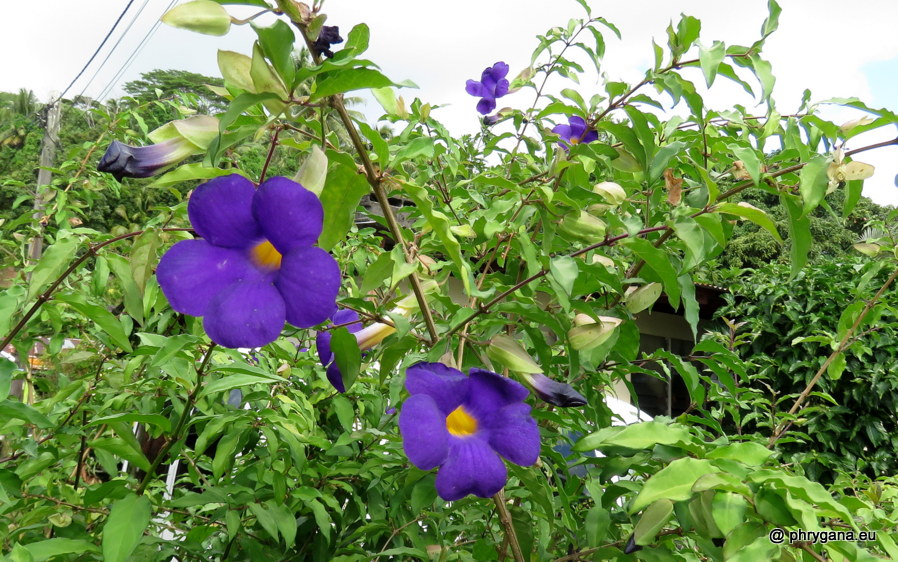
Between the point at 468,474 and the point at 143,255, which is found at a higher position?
→ the point at 143,255

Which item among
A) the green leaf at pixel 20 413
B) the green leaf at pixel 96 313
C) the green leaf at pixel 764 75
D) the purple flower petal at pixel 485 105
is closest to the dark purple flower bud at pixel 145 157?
the green leaf at pixel 96 313

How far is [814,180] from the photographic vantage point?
0.74m

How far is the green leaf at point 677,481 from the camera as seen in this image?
24.1 inches

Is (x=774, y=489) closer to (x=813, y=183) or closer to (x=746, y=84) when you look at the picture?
(x=813, y=183)

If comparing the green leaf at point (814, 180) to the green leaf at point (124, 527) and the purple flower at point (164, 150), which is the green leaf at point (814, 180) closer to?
the purple flower at point (164, 150)

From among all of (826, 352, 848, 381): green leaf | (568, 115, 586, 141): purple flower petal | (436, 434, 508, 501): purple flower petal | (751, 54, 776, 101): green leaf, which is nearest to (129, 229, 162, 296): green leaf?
(436, 434, 508, 501): purple flower petal

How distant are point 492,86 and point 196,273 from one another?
50.0 inches

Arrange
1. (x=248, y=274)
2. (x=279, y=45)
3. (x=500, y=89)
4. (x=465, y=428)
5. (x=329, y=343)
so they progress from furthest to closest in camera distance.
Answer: (x=500, y=89) → (x=329, y=343) → (x=465, y=428) → (x=248, y=274) → (x=279, y=45)

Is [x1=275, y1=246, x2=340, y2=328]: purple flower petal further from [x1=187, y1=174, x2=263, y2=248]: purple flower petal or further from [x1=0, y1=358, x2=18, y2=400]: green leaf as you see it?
[x1=0, y1=358, x2=18, y2=400]: green leaf

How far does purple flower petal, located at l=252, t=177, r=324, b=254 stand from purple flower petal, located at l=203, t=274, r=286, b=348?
6 centimetres

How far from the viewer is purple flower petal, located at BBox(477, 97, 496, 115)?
1729 millimetres

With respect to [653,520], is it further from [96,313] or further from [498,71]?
[498,71]

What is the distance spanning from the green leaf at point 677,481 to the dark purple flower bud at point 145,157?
0.57 meters

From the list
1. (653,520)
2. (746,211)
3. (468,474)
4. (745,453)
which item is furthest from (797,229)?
(468,474)
